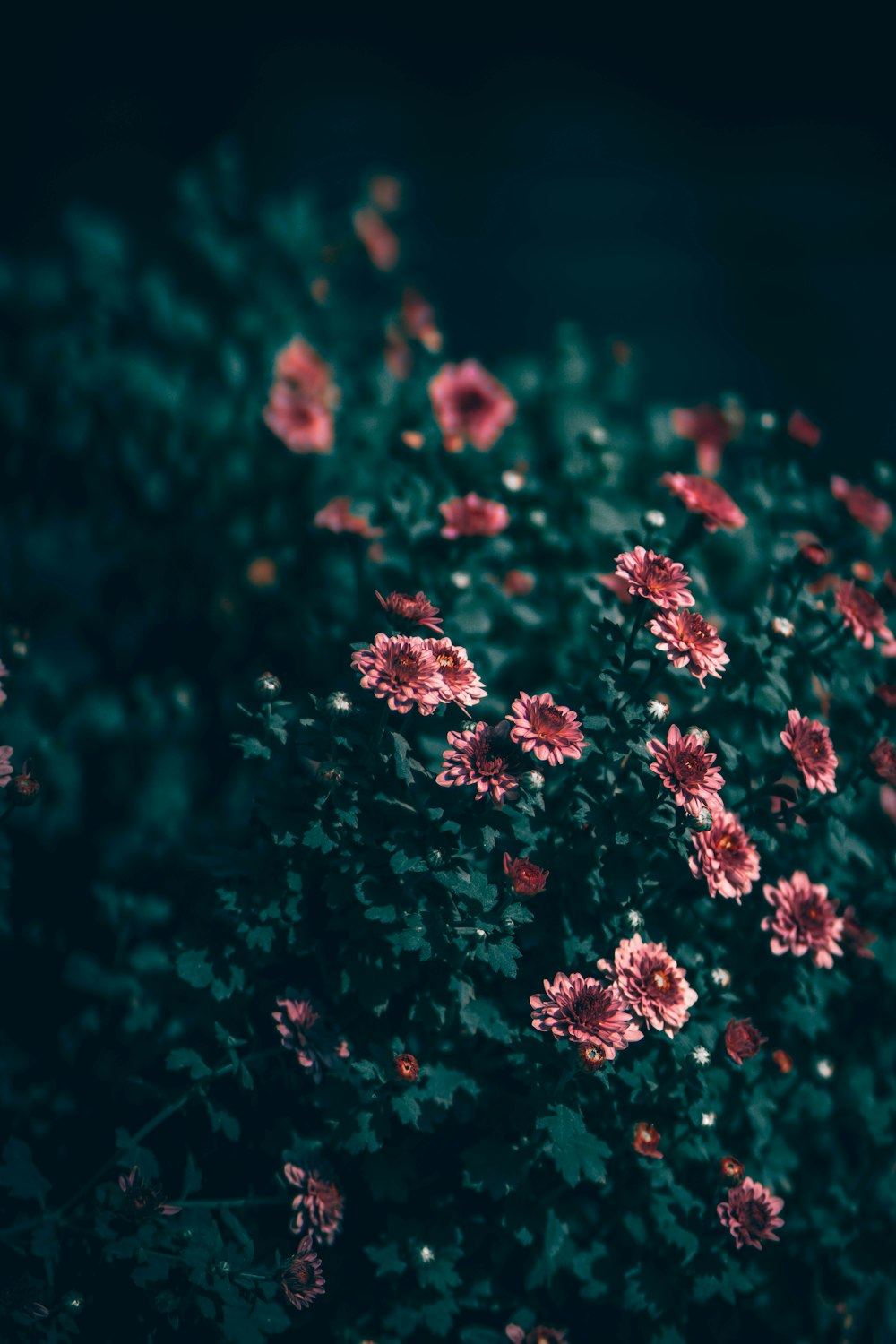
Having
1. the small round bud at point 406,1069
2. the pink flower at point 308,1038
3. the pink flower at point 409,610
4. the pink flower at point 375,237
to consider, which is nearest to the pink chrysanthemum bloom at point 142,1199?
the pink flower at point 308,1038

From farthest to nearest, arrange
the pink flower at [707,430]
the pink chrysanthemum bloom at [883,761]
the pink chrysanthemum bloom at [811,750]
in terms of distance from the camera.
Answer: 1. the pink flower at [707,430]
2. the pink chrysanthemum bloom at [883,761]
3. the pink chrysanthemum bloom at [811,750]

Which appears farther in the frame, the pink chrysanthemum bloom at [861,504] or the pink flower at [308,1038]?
the pink chrysanthemum bloom at [861,504]

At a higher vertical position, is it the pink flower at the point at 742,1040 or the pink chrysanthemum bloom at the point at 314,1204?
the pink flower at the point at 742,1040

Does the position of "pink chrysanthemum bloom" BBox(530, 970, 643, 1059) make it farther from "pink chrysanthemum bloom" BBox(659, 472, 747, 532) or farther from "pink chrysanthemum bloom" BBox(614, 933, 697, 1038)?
"pink chrysanthemum bloom" BBox(659, 472, 747, 532)

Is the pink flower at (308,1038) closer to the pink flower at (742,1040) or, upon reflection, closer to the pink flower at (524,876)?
the pink flower at (524,876)

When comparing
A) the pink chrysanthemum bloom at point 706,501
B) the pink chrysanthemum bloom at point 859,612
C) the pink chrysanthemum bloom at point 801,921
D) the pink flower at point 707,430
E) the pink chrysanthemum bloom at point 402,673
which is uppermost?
the pink flower at point 707,430

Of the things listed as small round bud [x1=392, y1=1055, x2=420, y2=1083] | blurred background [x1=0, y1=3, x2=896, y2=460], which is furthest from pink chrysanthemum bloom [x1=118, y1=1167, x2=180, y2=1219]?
blurred background [x1=0, y1=3, x2=896, y2=460]

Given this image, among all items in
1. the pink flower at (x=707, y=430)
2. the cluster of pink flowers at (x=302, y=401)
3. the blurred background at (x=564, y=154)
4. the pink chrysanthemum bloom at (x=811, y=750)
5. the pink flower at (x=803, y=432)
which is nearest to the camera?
the pink chrysanthemum bloom at (x=811, y=750)

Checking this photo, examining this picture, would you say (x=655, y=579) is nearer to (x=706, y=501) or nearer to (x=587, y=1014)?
(x=706, y=501)
